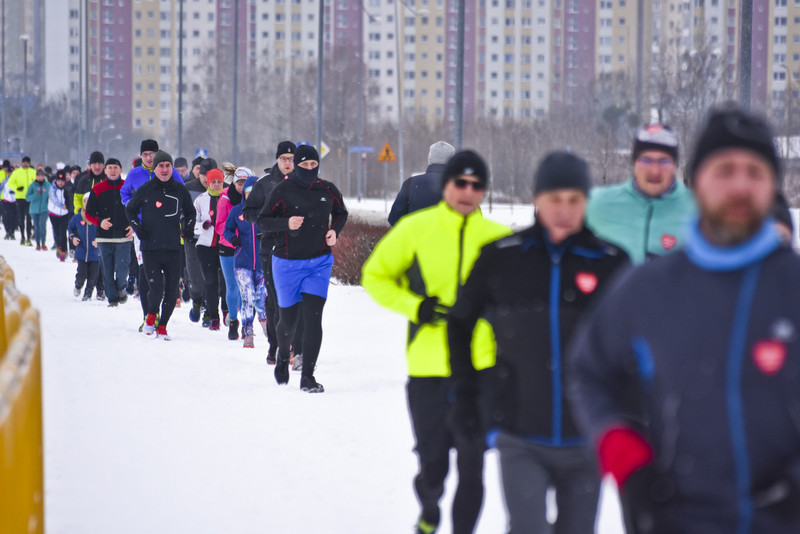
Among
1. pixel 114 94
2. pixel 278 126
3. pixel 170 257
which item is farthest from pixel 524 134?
pixel 114 94

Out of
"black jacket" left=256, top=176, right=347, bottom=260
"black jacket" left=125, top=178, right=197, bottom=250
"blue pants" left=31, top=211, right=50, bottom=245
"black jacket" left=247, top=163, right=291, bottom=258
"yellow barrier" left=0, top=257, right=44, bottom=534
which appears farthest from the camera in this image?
"blue pants" left=31, top=211, right=50, bottom=245

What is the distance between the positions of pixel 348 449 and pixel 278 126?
91.2 m

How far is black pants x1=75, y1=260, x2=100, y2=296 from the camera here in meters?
17.9

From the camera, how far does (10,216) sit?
3294 cm

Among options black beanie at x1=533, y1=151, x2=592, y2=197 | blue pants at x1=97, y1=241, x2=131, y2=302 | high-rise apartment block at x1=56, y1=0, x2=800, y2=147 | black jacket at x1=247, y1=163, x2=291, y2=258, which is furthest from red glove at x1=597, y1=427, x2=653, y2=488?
high-rise apartment block at x1=56, y1=0, x2=800, y2=147

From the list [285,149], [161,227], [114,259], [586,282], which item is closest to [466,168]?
[586,282]

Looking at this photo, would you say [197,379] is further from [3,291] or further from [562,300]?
[562,300]

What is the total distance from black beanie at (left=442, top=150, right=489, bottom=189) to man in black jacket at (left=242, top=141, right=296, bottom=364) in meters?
5.29

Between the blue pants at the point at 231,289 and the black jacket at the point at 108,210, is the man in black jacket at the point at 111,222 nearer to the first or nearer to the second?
the black jacket at the point at 108,210

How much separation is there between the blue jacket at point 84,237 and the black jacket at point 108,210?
1.13 meters

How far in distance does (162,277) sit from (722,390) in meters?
11.0

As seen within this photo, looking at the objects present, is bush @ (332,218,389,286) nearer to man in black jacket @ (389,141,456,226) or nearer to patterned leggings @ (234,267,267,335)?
patterned leggings @ (234,267,267,335)

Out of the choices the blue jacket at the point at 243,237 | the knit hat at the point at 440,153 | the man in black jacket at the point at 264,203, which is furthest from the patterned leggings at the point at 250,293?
the knit hat at the point at 440,153

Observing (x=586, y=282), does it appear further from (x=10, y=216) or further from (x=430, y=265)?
(x=10, y=216)
